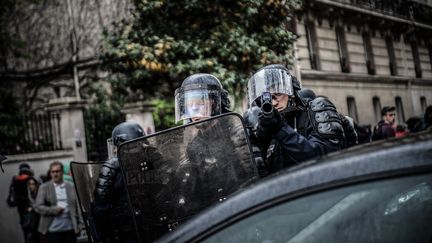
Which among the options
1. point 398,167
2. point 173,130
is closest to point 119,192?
point 173,130

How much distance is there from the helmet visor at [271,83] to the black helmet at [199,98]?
0.29 m

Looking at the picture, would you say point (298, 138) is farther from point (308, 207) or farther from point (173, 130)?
point (308, 207)

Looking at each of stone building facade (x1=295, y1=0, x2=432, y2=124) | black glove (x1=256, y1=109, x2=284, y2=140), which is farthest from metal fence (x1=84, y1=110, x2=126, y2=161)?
black glove (x1=256, y1=109, x2=284, y2=140)

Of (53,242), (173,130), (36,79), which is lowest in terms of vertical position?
(53,242)

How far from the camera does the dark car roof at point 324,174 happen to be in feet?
4.51

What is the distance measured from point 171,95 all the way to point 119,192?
28.3ft

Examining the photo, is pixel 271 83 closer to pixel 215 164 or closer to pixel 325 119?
pixel 325 119

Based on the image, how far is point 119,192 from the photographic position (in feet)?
14.9

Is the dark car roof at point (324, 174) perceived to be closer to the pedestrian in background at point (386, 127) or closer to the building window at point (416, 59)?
the pedestrian in background at point (386, 127)

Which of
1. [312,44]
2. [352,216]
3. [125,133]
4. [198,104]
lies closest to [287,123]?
[198,104]

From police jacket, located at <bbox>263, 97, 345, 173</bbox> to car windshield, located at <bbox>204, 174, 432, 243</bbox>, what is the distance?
131 cm

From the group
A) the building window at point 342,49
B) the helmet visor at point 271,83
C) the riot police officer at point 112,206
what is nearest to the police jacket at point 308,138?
the helmet visor at point 271,83

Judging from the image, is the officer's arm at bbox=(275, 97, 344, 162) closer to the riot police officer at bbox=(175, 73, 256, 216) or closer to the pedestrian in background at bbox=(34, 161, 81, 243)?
the riot police officer at bbox=(175, 73, 256, 216)

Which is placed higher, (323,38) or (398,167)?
(323,38)
